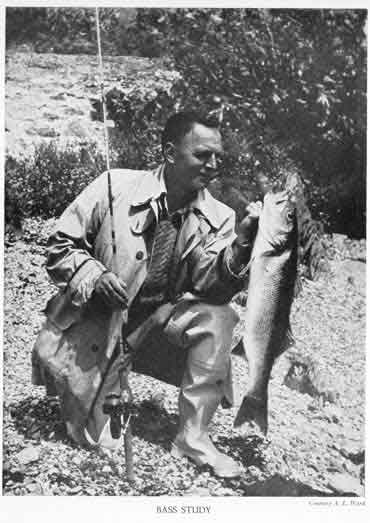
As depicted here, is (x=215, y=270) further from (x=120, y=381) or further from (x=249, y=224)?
(x=120, y=381)

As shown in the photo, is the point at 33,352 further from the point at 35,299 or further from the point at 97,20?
the point at 97,20

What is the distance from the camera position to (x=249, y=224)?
5.11 meters

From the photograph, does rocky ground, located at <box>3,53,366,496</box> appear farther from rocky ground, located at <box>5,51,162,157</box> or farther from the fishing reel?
the fishing reel

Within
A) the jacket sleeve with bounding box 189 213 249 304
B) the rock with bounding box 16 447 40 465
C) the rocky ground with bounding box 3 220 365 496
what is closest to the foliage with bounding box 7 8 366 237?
the jacket sleeve with bounding box 189 213 249 304

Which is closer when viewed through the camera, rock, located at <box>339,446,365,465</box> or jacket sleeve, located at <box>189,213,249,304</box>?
jacket sleeve, located at <box>189,213,249,304</box>

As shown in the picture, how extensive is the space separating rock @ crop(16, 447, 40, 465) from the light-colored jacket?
0.83 ft

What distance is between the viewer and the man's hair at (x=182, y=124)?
522 cm

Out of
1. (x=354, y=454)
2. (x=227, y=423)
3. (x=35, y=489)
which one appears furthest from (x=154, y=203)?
(x=354, y=454)

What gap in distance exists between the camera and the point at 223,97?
534 cm

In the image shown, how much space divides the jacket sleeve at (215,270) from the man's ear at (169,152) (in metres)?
0.52

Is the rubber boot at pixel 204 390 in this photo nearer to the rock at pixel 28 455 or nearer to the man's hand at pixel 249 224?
the man's hand at pixel 249 224

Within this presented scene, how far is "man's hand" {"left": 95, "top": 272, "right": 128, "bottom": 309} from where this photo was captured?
501 cm

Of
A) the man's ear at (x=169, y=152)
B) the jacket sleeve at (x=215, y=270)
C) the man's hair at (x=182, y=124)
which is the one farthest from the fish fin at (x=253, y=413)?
the man's hair at (x=182, y=124)
